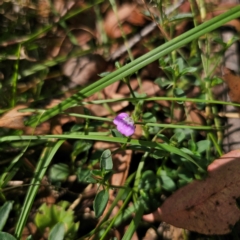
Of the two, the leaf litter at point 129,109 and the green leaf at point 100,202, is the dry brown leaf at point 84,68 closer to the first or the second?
the leaf litter at point 129,109

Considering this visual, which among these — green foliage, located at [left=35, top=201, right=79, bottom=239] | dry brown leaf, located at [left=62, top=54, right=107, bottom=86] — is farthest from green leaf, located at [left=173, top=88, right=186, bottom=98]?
green foliage, located at [left=35, top=201, right=79, bottom=239]

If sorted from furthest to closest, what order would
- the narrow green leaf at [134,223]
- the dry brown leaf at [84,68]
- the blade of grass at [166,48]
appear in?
the dry brown leaf at [84,68], the narrow green leaf at [134,223], the blade of grass at [166,48]

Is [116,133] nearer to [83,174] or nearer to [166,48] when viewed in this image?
[83,174]

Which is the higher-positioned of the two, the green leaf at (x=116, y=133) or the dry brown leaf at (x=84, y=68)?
the dry brown leaf at (x=84, y=68)

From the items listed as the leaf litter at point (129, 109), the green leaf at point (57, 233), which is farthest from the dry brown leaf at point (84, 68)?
the green leaf at point (57, 233)

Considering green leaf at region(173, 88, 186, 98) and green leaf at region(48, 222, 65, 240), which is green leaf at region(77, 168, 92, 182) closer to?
green leaf at region(48, 222, 65, 240)

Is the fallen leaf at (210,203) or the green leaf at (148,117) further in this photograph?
the green leaf at (148,117)

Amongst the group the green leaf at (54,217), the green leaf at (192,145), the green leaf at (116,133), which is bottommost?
the green leaf at (54,217)
